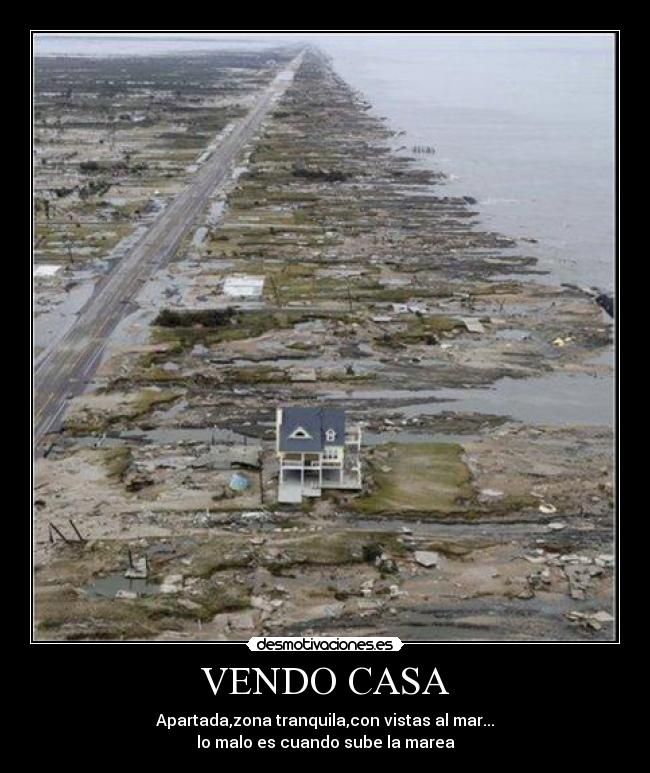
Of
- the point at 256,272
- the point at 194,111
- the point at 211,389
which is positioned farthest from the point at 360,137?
the point at 211,389

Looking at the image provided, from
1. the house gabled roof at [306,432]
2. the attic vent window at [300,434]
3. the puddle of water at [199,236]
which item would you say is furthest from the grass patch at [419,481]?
the puddle of water at [199,236]

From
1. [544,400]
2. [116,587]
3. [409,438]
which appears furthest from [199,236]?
[116,587]

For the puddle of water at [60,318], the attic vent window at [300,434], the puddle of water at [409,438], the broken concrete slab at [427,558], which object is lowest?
the broken concrete slab at [427,558]

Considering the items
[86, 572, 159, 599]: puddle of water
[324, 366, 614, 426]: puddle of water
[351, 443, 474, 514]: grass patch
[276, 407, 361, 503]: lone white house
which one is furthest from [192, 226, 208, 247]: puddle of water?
[86, 572, 159, 599]: puddle of water

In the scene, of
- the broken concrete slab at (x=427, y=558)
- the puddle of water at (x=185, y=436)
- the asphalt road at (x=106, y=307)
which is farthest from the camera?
the asphalt road at (x=106, y=307)

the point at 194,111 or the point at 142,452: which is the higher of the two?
the point at 194,111

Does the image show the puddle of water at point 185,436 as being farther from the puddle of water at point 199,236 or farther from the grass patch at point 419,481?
the puddle of water at point 199,236

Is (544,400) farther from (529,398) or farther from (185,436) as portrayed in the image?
(185,436)

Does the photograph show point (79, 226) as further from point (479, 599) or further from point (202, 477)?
point (479, 599)
